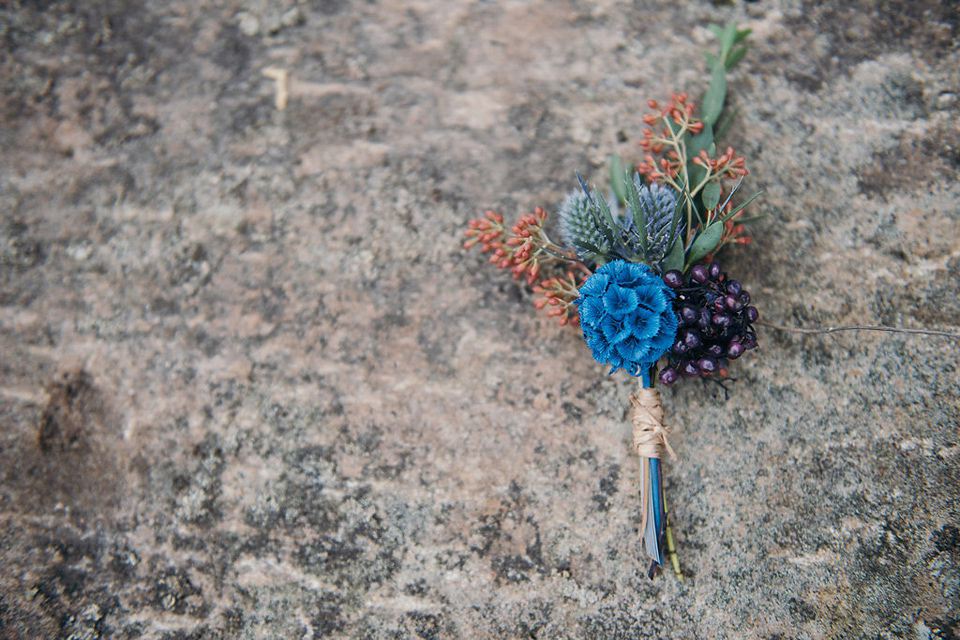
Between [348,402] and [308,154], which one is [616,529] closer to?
[348,402]

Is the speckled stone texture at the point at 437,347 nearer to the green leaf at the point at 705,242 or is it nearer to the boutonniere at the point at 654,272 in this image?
the boutonniere at the point at 654,272

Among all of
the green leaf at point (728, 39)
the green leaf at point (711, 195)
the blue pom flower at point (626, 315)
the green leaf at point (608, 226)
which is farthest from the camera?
the green leaf at point (728, 39)

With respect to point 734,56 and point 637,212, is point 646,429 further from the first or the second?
point 734,56

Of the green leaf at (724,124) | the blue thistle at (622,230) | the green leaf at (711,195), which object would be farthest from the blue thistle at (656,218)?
the green leaf at (724,124)

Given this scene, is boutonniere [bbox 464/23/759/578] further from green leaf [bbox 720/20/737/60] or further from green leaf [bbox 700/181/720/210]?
green leaf [bbox 720/20/737/60]

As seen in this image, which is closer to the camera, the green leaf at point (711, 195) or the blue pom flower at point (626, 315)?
the blue pom flower at point (626, 315)

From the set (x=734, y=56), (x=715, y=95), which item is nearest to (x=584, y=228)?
(x=715, y=95)
